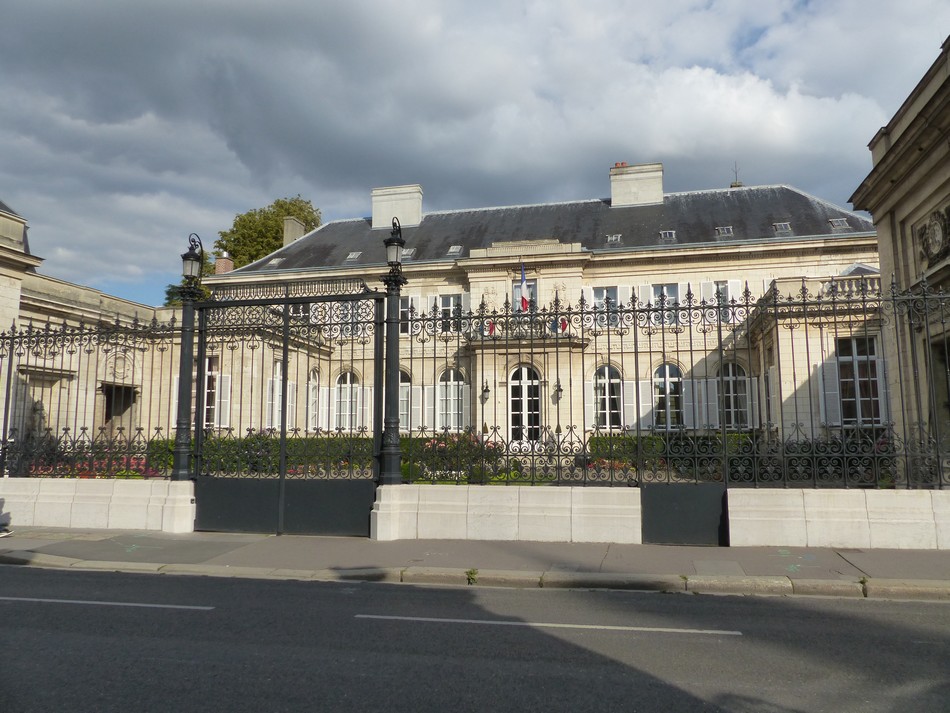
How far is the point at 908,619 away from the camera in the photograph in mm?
5773

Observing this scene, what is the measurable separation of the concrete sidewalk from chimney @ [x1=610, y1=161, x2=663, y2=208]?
24.9 meters

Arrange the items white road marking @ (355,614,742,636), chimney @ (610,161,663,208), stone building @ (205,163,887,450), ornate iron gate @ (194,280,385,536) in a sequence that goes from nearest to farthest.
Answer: white road marking @ (355,614,742,636) < ornate iron gate @ (194,280,385,536) < stone building @ (205,163,887,450) < chimney @ (610,161,663,208)

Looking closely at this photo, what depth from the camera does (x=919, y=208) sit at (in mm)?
12414

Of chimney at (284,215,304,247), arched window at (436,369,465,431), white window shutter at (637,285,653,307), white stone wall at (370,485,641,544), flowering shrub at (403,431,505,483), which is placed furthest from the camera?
chimney at (284,215,304,247)

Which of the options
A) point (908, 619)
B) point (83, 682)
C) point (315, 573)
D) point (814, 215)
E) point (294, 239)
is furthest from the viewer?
point (294, 239)

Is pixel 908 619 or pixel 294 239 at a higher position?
pixel 294 239

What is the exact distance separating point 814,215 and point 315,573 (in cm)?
2693

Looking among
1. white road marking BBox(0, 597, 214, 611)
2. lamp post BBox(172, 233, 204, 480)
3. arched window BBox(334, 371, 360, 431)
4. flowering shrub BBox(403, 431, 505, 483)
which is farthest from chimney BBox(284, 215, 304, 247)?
→ white road marking BBox(0, 597, 214, 611)

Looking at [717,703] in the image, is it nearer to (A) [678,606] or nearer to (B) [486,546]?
(A) [678,606]

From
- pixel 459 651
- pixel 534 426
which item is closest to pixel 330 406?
pixel 534 426

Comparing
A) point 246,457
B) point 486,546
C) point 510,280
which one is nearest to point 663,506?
point 486,546

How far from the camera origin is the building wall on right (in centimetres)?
1109

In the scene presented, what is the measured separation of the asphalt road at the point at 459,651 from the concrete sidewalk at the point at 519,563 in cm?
32

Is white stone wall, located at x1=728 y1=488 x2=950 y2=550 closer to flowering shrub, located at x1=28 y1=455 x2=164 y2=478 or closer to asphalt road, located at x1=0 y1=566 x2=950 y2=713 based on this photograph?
asphalt road, located at x1=0 y1=566 x2=950 y2=713
